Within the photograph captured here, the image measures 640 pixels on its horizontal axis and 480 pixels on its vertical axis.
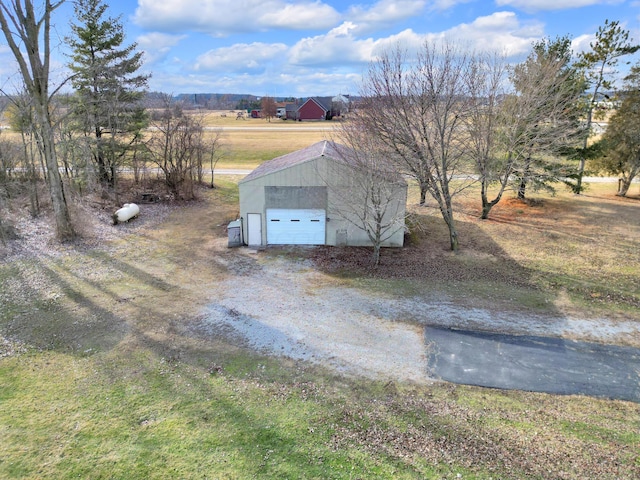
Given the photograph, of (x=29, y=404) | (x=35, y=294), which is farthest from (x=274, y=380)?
(x=35, y=294)

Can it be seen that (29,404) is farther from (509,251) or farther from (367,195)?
(509,251)

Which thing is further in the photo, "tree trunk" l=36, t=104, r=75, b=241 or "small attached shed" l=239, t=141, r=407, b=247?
"small attached shed" l=239, t=141, r=407, b=247

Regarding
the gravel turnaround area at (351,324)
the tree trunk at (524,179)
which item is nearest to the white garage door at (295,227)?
the gravel turnaround area at (351,324)

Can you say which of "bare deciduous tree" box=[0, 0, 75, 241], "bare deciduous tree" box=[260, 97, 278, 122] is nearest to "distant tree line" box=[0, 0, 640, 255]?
"bare deciduous tree" box=[0, 0, 75, 241]

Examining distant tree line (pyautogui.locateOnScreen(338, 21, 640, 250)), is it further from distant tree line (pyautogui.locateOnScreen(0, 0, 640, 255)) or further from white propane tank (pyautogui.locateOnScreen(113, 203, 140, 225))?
white propane tank (pyautogui.locateOnScreen(113, 203, 140, 225))

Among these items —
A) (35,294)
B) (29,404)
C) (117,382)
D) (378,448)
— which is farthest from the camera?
(35,294)

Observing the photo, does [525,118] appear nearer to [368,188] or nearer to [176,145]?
[368,188]

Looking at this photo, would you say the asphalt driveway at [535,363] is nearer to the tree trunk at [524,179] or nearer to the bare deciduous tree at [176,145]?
the tree trunk at [524,179]
